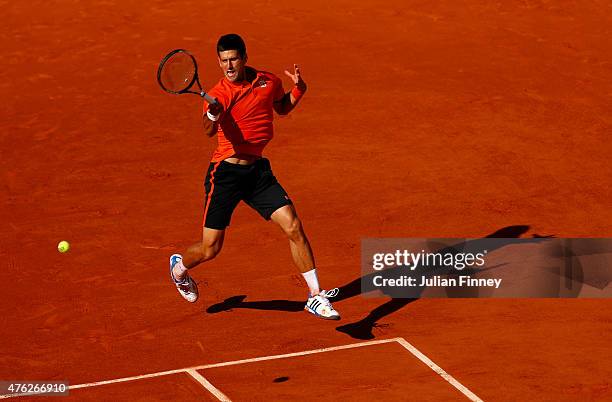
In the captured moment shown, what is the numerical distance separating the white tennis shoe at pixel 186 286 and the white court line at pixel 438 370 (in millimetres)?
2226

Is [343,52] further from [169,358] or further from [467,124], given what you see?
[169,358]

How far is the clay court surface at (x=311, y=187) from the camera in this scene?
11023mm

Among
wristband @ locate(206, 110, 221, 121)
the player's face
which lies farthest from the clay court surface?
the player's face

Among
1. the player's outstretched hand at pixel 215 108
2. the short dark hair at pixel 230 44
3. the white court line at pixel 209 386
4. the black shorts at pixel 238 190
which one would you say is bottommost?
the white court line at pixel 209 386

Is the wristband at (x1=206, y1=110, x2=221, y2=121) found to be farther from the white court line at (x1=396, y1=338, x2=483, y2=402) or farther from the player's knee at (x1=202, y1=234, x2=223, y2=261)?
the white court line at (x1=396, y1=338, x2=483, y2=402)

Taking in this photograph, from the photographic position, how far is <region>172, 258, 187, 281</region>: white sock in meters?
12.0

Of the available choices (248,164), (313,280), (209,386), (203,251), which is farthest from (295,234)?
(209,386)

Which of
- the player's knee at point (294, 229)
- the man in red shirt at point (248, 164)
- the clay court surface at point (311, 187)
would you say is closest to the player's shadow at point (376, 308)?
the clay court surface at point (311, 187)

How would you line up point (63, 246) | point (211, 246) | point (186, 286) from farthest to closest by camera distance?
point (63, 246) → point (186, 286) → point (211, 246)

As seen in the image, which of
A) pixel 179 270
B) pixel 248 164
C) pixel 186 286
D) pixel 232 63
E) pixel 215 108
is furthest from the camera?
pixel 186 286

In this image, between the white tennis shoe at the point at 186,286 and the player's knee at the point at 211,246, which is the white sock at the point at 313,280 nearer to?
the player's knee at the point at 211,246

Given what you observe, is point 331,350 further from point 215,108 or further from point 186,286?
point 215,108

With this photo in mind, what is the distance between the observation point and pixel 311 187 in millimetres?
15328

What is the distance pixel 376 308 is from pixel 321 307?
107cm
